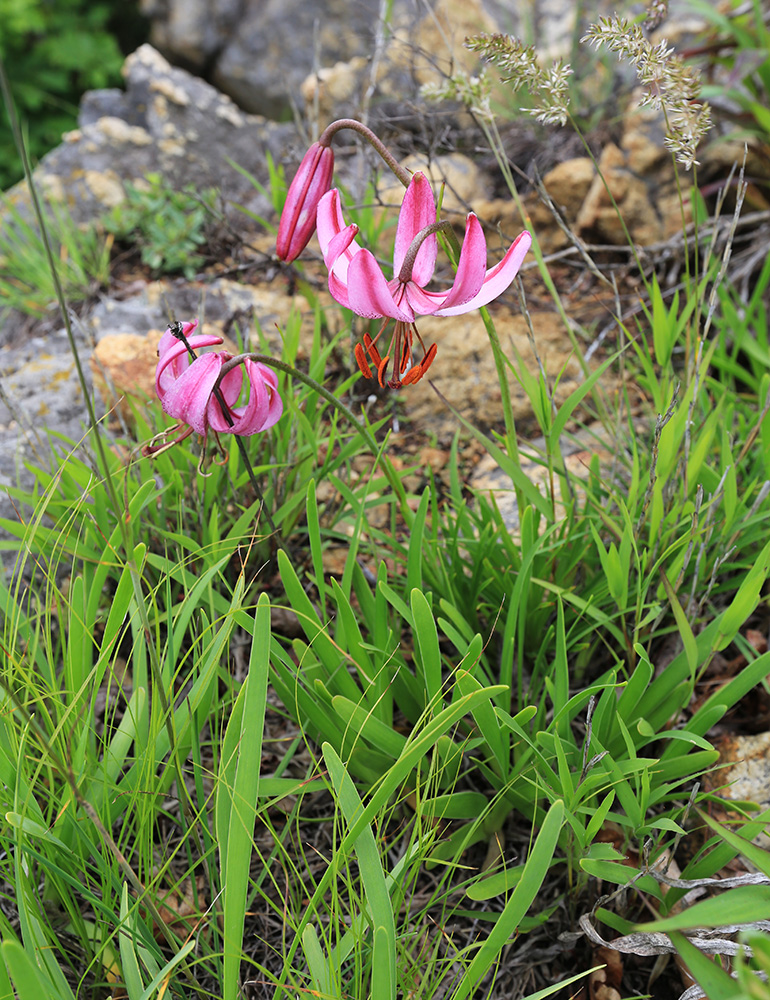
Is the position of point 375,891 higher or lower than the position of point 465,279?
lower

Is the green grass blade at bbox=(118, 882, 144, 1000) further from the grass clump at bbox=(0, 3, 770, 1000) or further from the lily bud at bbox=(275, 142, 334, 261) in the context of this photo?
the lily bud at bbox=(275, 142, 334, 261)

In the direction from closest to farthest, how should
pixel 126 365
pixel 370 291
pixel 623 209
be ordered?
pixel 370 291
pixel 126 365
pixel 623 209

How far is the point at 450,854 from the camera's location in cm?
120

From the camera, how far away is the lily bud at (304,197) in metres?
1.21

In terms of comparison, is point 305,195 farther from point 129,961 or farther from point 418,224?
point 129,961

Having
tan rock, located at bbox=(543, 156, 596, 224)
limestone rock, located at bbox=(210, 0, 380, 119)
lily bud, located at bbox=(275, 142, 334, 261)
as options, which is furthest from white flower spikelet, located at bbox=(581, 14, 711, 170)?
limestone rock, located at bbox=(210, 0, 380, 119)

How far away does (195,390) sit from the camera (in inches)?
42.6

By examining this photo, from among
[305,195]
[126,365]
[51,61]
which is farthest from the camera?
[51,61]

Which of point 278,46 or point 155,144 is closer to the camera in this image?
point 155,144

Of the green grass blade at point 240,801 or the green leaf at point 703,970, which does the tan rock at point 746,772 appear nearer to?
the green leaf at point 703,970

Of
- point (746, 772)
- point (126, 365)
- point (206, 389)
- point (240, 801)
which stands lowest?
point (746, 772)

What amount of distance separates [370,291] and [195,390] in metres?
0.30

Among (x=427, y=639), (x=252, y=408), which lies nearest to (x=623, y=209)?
(x=252, y=408)

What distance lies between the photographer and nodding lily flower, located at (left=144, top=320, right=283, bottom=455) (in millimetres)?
1083
